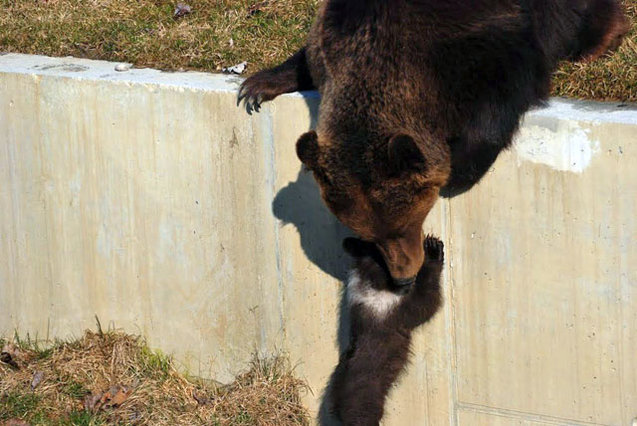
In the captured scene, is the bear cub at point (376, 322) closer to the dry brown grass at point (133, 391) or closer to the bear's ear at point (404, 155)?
the dry brown grass at point (133, 391)

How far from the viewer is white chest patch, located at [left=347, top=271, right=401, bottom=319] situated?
596cm

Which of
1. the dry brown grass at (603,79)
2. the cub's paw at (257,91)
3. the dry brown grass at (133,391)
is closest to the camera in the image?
the dry brown grass at (603,79)

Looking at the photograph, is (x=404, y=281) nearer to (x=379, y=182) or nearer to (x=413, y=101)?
(x=379, y=182)

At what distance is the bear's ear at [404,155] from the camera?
5035mm

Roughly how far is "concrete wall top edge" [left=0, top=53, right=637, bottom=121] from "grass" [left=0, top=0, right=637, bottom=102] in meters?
0.26

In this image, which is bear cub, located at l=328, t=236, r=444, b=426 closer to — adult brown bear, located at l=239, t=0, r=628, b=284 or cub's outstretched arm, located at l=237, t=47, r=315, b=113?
adult brown bear, located at l=239, t=0, r=628, b=284

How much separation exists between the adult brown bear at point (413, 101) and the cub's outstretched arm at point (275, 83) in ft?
1.87

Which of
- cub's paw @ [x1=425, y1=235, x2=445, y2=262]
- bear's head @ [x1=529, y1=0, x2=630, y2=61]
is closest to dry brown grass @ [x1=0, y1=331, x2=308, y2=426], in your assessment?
cub's paw @ [x1=425, y1=235, x2=445, y2=262]

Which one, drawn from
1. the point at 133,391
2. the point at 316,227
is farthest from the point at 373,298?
the point at 133,391

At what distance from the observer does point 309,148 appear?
17.3ft

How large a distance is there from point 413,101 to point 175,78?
1840mm

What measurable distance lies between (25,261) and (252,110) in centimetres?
198

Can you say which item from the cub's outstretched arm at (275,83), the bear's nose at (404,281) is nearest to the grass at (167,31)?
the cub's outstretched arm at (275,83)

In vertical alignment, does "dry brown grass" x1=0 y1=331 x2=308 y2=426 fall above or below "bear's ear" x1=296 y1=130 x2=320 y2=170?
Answer: below
